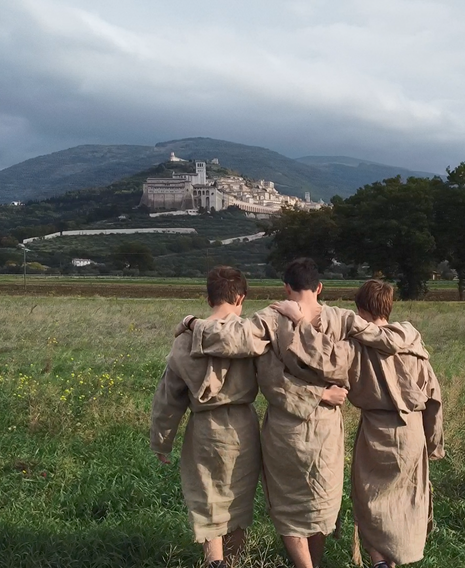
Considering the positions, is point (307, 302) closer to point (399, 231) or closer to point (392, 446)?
point (392, 446)

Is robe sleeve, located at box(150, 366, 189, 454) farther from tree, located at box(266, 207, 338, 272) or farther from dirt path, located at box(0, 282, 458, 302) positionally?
tree, located at box(266, 207, 338, 272)

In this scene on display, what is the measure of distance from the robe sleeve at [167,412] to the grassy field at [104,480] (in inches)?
29.6

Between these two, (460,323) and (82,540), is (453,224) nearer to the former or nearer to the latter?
(460,323)

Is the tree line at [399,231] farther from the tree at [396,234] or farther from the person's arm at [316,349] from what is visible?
the person's arm at [316,349]

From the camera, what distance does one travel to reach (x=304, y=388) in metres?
3.39

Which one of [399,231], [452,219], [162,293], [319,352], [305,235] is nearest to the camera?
[319,352]

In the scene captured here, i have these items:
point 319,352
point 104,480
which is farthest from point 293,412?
point 104,480

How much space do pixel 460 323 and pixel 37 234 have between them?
94.9 metres

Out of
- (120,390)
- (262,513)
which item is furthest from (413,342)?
(120,390)

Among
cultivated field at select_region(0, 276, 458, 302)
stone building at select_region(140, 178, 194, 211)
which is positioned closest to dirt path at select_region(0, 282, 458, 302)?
cultivated field at select_region(0, 276, 458, 302)

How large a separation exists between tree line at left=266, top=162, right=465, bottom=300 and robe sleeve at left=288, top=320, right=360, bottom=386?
2848 cm

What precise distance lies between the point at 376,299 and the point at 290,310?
2.06 ft

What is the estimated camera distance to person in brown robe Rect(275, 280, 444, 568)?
3572 millimetres

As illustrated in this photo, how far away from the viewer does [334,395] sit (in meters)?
3.45
